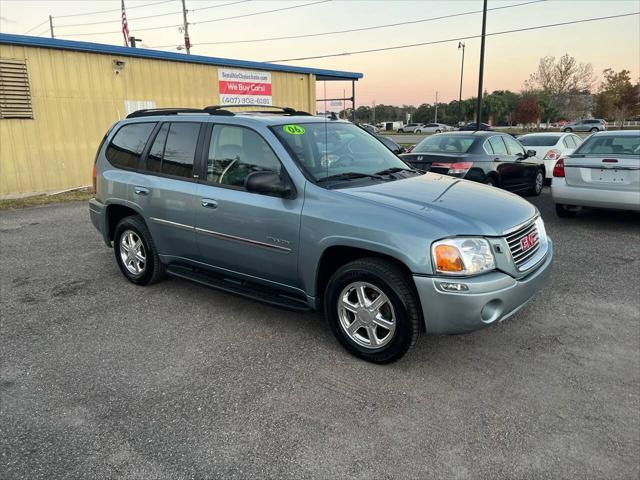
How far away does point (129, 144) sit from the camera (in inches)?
211

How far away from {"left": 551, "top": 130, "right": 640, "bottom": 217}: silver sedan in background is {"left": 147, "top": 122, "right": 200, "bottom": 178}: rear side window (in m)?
6.18

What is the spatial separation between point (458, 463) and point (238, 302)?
2.82 metres

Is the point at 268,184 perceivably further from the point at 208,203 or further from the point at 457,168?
the point at 457,168

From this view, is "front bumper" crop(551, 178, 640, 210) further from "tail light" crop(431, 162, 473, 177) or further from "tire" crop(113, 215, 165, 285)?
"tire" crop(113, 215, 165, 285)

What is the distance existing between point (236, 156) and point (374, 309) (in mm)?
1855

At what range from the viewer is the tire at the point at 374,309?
333 cm

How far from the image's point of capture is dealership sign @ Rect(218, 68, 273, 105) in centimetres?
1619

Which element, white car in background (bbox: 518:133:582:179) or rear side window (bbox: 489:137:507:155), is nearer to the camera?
rear side window (bbox: 489:137:507:155)

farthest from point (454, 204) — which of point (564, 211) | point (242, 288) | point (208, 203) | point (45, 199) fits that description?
point (45, 199)

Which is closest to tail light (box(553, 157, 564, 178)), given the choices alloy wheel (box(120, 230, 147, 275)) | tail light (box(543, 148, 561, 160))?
tail light (box(543, 148, 561, 160))

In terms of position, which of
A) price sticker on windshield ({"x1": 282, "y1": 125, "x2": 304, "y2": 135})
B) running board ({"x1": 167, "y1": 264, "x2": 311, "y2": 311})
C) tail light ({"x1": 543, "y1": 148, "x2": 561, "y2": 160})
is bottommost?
running board ({"x1": 167, "y1": 264, "x2": 311, "y2": 311})

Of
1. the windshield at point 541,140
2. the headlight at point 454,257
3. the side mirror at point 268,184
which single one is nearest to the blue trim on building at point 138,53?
the windshield at point 541,140

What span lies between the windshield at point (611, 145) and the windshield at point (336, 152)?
4786 mm

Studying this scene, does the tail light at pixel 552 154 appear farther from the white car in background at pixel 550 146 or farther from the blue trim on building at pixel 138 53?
the blue trim on building at pixel 138 53
